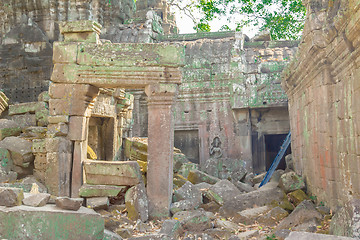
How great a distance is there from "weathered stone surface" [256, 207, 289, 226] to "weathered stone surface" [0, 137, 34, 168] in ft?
13.9

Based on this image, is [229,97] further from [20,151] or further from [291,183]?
[20,151]

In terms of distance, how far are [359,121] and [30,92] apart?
13.0m

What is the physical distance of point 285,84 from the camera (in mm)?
8141

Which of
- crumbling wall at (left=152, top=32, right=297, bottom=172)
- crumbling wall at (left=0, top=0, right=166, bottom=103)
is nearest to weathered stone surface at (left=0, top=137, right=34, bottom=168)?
crumbling wall at (left=152, top=32, right=297, bottom=172)

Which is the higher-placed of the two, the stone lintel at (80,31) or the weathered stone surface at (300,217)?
the stone lintel at (80,31)

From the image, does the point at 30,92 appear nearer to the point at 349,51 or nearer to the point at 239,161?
the point at 239,161

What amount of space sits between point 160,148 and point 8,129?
11.7 feet

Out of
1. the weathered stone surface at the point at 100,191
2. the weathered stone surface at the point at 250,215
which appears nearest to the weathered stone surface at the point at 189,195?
the weathered stone surface at the point at 250,215

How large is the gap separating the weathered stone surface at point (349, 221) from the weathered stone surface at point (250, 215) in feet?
6.94

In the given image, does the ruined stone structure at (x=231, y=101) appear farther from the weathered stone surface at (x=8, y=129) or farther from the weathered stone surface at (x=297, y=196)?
the weathered stone surface at (x=8, y=129)

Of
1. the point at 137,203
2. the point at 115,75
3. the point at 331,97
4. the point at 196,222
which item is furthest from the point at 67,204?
the point at 331,97

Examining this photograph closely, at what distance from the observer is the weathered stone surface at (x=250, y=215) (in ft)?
17.8

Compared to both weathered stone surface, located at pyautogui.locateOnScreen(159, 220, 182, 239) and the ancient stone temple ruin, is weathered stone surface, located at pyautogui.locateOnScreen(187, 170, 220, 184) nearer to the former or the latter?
the ancient stone temple ruin

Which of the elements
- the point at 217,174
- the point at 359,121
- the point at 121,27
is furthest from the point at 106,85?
the point at 121,27
